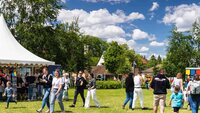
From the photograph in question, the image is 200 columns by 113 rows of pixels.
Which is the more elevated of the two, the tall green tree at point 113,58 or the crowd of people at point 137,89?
the tall green tree at point 113,58

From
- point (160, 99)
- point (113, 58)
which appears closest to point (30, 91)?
point (160, 99)

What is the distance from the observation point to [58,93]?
551 inches

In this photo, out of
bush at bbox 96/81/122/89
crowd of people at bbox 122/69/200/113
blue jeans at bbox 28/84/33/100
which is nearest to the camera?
crowd of people at bbox 122/69/200/113

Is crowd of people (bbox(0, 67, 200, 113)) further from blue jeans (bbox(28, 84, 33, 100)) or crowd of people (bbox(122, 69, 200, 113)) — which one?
blue jeans (bbox(28, 84, 33, 100))

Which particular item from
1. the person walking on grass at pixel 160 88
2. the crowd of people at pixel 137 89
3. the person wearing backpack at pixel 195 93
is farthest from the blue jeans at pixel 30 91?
the person wearing backpack at pixel 195 93

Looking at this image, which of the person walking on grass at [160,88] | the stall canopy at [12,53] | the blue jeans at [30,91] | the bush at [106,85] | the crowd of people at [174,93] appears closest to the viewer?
the crowd of people at [174,93]

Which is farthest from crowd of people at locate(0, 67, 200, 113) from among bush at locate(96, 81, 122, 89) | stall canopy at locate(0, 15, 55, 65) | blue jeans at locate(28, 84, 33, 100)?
bush at locate(96, 81, 122, 89)

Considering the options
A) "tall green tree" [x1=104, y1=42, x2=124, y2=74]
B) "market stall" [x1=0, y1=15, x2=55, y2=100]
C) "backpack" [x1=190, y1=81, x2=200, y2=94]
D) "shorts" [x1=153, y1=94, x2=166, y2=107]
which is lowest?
"shorts" [x1=153, y1=94, x2=166, y2=107]

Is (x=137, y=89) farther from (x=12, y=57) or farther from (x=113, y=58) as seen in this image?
(x=113, y=58)

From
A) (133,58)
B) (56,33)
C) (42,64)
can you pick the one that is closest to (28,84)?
(42,64)

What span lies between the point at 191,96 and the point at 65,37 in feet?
132

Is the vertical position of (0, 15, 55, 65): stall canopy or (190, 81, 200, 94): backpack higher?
(0, 15, 55, 65): stall canopy

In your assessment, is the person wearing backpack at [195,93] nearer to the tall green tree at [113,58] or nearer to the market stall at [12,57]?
the market stall at [12,57]

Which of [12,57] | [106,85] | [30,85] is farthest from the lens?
[106,85]
